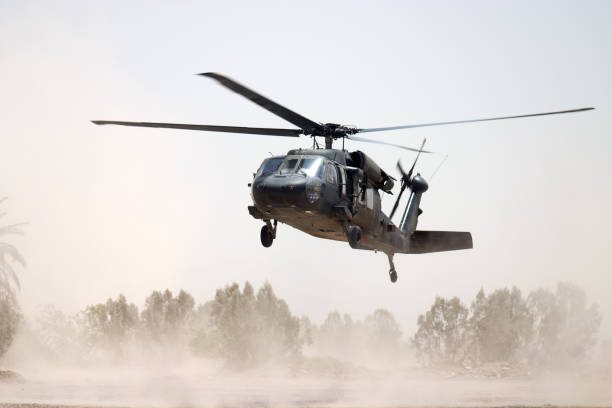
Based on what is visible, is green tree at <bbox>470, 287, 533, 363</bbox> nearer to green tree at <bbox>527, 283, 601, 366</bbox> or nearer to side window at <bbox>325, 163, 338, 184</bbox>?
green tree at <bbox>527, 283, 601, 366</bbox>

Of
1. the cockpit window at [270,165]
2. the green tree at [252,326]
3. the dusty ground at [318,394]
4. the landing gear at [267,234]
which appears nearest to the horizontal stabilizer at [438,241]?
the landing gear at [267,234]

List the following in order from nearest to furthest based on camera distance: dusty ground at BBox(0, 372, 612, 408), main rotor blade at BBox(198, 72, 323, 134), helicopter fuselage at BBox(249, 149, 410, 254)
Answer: main rotor blade at BBox(198, 72, 323, 134), helicopter fuselage at BBox(249, 149, 410, 254), dusty ground at BBox(0, 372, 612, 408)

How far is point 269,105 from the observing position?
16.7m

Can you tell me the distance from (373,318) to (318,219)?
69.5m

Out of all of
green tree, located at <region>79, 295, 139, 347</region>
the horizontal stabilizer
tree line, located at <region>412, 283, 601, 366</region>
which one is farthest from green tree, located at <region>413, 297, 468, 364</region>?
the horizontal stabilizer

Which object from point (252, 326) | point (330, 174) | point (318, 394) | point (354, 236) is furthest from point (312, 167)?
point (252, 326)

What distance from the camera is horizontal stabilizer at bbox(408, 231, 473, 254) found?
23.4 meters

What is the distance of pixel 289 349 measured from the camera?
62969mm

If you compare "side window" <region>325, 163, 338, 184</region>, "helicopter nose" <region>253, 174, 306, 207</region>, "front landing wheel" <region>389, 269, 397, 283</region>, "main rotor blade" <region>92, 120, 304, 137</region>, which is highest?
"main rotor blade" <region>92, 120, 304, 137</region>

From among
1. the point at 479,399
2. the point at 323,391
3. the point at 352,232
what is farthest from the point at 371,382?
the point at 352,232

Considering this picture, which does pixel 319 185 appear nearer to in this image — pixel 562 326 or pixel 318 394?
pixel 318 394

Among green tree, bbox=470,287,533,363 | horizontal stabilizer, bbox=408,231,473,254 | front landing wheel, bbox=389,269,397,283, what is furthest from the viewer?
green tree, bbox=470,287,533,363

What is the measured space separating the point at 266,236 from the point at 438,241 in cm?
721

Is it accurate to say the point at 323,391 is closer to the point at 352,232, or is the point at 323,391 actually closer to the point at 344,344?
the point at 352,232
